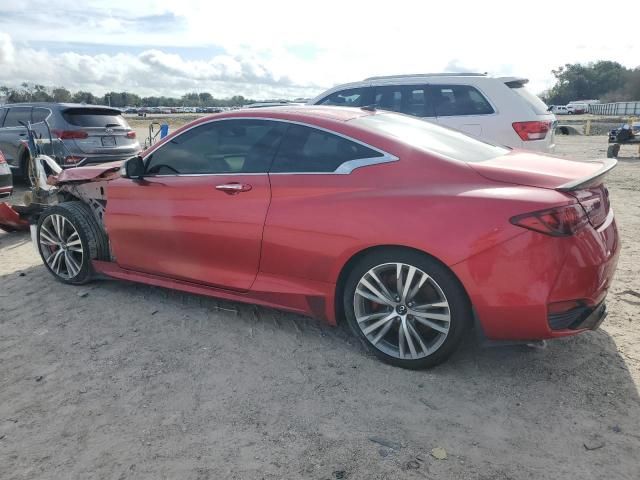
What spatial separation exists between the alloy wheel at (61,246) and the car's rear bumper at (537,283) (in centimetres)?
348

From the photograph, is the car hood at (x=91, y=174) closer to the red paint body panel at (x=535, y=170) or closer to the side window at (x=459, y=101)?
the red paint body panel at (x=535, y=170)

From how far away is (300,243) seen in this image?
Result: 11.5 ft

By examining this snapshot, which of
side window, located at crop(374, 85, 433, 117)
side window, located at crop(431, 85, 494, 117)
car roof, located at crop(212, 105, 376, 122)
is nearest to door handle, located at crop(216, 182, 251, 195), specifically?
car roof, located at crop(212, 105, 376, 122)

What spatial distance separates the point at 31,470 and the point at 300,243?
1.89m

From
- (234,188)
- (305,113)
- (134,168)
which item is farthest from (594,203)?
(134,168)

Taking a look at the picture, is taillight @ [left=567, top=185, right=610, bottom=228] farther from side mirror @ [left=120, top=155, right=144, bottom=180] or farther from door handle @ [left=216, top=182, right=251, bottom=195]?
side mirror @ [left=120, top=155, right=144, bottom=180]

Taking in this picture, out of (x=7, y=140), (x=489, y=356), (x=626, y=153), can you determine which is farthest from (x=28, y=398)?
(x=626, y=153)

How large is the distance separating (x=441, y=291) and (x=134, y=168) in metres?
2.63

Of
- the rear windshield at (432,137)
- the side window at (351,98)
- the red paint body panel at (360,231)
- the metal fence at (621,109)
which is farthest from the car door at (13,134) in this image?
the metal fence at (621,109)

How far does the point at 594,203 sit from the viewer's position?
3.12 metres

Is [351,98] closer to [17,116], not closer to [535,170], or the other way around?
[535,170]

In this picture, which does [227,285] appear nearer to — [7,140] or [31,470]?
[31,470]

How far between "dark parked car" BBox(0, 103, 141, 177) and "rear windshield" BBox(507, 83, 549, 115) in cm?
676

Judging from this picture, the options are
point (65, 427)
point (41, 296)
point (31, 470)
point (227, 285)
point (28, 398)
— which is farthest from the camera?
point (41, 296)
